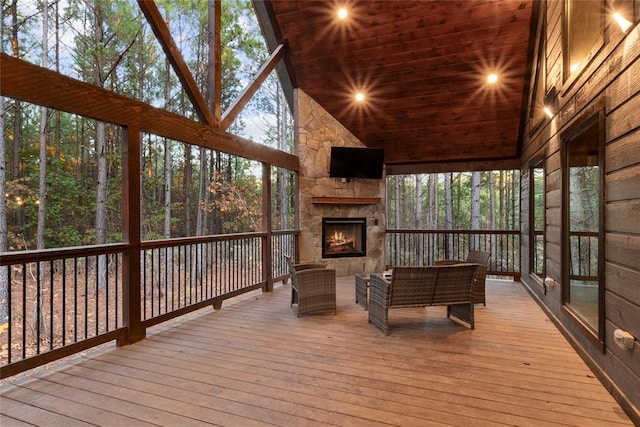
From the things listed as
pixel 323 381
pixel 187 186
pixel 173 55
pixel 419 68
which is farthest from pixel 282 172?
pixel 323 381

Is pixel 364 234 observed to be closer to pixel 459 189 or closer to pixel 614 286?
pixel 614 286

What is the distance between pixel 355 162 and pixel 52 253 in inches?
Answer: 204

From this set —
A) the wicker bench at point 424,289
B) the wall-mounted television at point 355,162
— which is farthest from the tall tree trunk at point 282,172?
the wicker bench at point 424,289

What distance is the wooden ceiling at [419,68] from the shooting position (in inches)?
186

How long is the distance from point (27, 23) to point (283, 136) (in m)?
6.84

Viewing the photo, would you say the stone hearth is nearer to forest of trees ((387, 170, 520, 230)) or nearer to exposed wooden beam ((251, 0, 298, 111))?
exposed wooden beam ((251, 0, 298, 111))

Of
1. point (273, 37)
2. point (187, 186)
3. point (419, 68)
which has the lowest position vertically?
point (187, 186)

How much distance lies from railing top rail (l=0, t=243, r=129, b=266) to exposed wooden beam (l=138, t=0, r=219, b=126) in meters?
1.95

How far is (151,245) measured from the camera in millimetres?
3459

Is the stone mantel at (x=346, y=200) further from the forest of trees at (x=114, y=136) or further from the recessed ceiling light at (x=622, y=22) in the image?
the recessed ceiling light at (x=622, y=22)

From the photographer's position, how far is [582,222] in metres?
A: 3.25

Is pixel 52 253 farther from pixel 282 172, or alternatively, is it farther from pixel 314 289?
pixel 282 172

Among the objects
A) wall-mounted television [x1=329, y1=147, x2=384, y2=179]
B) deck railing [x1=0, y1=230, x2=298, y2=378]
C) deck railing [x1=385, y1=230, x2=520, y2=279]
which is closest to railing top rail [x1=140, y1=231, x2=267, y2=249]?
deck railing [x1=0, y1=230, x2=298, y2=378]

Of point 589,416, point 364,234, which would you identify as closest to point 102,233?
point 364,234
